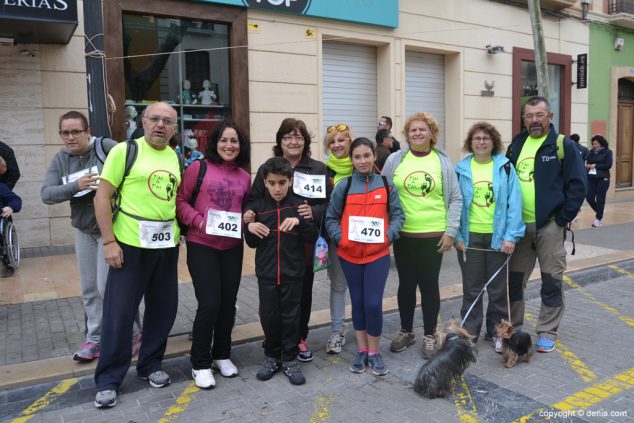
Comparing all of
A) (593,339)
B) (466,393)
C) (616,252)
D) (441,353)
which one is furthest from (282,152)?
(616,252)

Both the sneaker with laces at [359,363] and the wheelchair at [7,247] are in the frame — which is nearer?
the sneaker with laces at [359,363]

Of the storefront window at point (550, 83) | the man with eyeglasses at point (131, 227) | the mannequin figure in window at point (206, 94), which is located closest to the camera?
the man with eyeglasses at point (131, 227)

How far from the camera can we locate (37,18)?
6500 mm

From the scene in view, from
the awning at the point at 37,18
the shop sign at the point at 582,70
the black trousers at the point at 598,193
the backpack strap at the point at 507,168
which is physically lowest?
the black trousers at the point at 598,193

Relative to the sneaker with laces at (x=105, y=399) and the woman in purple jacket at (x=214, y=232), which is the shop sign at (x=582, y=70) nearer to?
the woman in purple jacket at (x=214, y=232)

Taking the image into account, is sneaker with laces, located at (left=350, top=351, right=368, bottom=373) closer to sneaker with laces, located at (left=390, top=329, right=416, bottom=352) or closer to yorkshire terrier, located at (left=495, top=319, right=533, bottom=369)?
sneaker with laces, located at (left=390, top=329, right=416, bottom=352)

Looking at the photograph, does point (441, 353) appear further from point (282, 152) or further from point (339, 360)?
point (282, 152)

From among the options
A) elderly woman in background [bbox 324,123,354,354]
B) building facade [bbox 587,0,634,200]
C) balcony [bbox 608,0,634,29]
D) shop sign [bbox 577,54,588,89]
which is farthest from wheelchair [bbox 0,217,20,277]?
balcony [bbox 608,0,634,29]

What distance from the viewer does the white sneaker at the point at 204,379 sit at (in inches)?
150

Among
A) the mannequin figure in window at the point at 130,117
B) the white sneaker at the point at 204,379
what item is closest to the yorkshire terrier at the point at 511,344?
the white sneaker at the point at 204,379

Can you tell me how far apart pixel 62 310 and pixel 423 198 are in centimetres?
381

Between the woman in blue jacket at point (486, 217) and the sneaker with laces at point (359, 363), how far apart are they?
101cm

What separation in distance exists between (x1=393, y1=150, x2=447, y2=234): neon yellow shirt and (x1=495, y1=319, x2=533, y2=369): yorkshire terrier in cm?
88

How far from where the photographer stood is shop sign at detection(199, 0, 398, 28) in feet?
32.0
